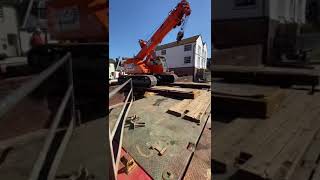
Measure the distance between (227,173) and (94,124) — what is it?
14.5 inches

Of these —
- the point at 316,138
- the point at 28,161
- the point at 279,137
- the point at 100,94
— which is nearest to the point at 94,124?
the point at 100,94

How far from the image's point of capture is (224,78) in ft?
1.53

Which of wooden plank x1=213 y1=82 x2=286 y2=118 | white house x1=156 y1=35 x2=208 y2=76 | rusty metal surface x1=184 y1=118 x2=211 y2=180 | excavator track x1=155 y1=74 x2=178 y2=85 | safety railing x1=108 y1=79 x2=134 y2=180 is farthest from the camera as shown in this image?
excavator track x1=155 y1=74 x2=178 y2=85

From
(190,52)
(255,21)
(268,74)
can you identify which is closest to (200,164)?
(268,74)

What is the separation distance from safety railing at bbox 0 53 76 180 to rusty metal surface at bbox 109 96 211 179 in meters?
0.38

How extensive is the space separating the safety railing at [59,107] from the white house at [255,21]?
1.11 feet

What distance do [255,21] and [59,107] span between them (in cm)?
45

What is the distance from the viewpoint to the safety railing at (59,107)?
1.25ft

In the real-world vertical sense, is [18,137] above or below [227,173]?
above

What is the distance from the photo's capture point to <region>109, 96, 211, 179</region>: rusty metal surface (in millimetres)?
1031

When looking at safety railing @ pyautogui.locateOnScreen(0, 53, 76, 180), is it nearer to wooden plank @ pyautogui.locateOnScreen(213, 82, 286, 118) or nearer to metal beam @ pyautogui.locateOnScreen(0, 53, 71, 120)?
metal beam @ pyautogui.locateOnScreen(0, 53, 71, 120)

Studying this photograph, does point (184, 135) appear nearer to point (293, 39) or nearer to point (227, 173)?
point (227, 173)

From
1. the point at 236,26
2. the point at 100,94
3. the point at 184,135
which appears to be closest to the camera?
the point at 236,26

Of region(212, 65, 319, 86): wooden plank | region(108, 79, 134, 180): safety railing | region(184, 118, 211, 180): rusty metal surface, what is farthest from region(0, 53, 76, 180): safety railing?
region(184, 118, 211, 180): rusty metal surface
